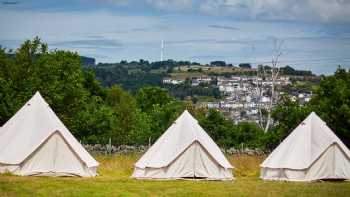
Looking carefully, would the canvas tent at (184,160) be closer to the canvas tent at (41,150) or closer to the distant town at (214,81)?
the canvas tent at (41,150)

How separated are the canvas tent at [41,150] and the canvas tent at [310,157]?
8.18 meters

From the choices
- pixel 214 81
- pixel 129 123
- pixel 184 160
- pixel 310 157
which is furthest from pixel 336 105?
pixel 214 81

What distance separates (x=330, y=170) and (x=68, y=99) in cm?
3429

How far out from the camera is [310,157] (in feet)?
115

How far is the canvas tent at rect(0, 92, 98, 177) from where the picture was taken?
3350 cm

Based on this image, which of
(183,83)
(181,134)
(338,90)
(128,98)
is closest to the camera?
(181,134)

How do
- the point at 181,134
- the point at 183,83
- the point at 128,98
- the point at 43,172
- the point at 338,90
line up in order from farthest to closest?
the point at 183,83 → the point at 128,98 → the point at 338,90 → the point at 181,134 → the point at 43,172

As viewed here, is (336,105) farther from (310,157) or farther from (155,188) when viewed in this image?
(155,188)

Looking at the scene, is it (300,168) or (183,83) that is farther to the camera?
(183,83)

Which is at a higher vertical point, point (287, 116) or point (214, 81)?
point (214, 81)

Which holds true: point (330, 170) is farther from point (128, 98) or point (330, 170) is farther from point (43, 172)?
point (128, 98)

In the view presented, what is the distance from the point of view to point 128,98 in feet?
292

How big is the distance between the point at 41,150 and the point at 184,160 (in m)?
6.14

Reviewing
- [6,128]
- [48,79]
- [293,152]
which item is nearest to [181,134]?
[293,152]
